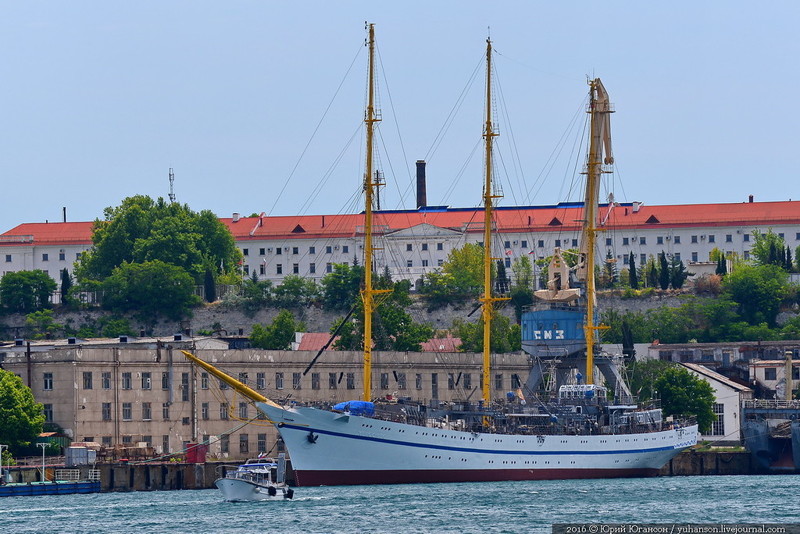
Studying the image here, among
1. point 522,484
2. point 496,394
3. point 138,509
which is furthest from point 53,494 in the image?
point 496,394

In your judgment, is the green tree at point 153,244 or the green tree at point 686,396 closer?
the green tree at point 686,396

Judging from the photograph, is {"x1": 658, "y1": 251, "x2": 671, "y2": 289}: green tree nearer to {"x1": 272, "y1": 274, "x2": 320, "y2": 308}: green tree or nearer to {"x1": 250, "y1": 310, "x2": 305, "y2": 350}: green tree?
{"x1": 272, "y1": 274, "x2": 320, "y2": 308}: green tree

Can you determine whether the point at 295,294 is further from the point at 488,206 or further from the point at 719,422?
the point at 488,206

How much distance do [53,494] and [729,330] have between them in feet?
280

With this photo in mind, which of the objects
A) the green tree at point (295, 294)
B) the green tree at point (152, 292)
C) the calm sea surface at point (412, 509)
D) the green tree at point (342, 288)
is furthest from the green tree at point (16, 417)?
the green tree at point (295, 294)

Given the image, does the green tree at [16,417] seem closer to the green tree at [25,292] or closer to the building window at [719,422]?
the building window at [719,422]

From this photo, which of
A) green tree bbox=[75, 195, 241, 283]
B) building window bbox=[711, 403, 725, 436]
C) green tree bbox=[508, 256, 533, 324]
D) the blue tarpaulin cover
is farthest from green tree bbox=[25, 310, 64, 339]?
the blue tarpaulin cover

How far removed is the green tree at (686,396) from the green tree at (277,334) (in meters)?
31.5

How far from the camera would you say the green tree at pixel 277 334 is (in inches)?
6093

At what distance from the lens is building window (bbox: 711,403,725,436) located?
133 m

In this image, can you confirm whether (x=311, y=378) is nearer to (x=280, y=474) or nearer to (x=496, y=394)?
(x=496, y=394)

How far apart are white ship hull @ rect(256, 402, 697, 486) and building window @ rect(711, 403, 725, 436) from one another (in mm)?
21504

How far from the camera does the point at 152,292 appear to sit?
600ft

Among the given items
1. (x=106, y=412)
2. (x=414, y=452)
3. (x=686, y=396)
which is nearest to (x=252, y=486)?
(x=414, y=452)
